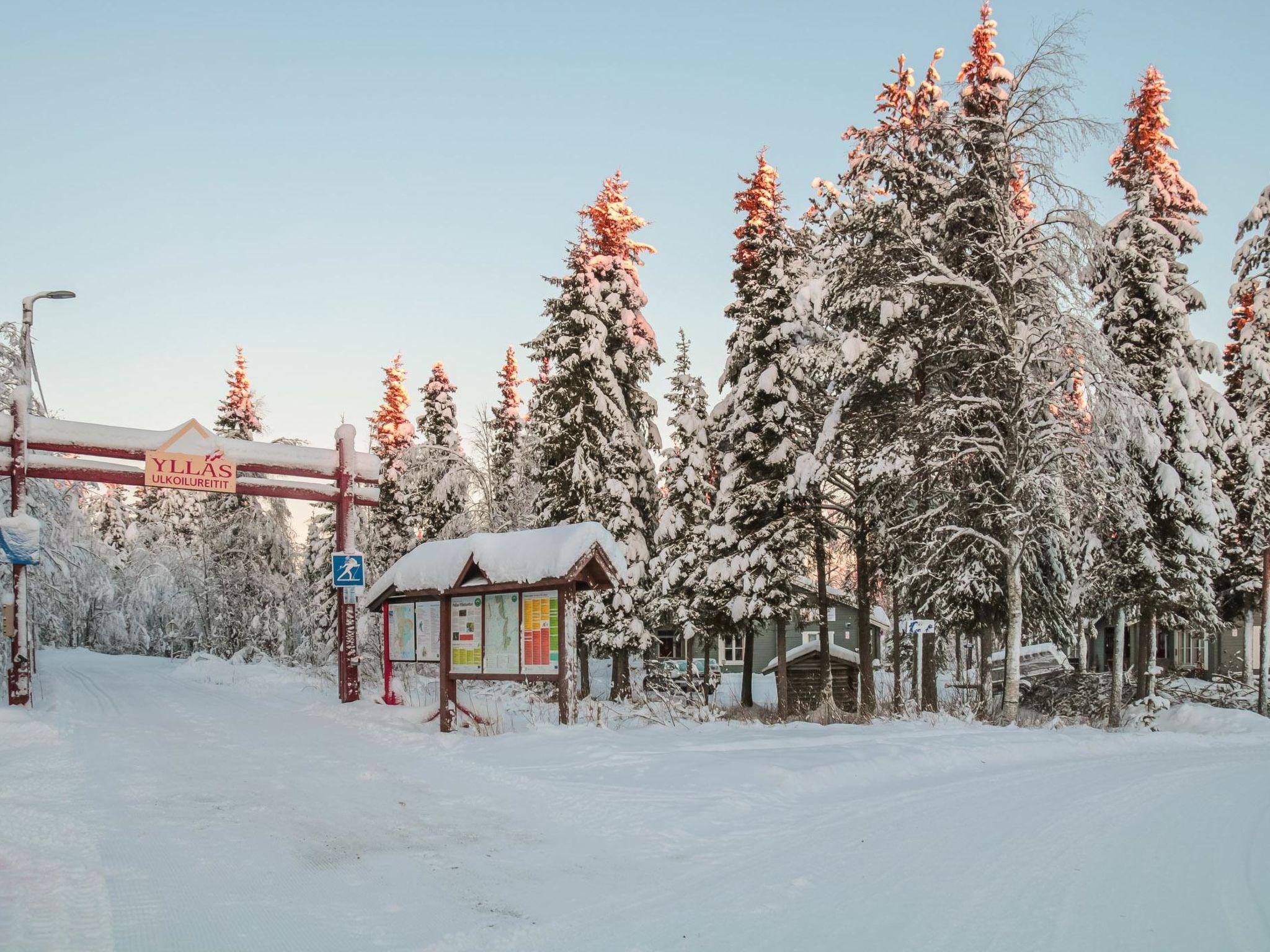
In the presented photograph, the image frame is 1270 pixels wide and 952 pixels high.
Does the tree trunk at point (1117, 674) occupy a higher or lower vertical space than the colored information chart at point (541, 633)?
lower

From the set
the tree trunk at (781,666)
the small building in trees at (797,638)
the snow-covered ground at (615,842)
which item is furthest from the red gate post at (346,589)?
the small building in trees at (797,638)

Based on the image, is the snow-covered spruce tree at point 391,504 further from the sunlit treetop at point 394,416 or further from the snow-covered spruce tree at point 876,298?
the snow-covered spruce tree at point 876,298

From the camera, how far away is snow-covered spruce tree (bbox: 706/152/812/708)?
2444 centimetres

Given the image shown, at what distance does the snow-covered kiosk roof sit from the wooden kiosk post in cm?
1

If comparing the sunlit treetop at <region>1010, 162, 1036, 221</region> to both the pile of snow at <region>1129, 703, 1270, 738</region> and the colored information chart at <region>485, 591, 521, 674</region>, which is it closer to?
the pile of snow at <region>1129, 703, 1270, 738</region>

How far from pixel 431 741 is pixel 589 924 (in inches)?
329

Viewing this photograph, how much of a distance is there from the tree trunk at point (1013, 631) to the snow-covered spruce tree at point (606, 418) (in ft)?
33.0

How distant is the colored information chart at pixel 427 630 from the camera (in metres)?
17.1

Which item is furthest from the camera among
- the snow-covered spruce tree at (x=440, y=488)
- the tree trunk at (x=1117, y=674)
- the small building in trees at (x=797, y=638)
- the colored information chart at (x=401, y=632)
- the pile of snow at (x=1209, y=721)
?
the small building in trees at (x=797, y=638)

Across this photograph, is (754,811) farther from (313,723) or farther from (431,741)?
(313,723)

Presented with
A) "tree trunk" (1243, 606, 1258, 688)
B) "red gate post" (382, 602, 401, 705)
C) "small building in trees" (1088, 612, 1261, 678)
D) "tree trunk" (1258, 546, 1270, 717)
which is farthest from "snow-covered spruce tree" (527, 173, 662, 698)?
"tree trunk" (1243, 606, 1258, 688)

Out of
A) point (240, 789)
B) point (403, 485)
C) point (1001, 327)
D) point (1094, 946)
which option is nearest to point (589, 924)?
point (1094, 946)

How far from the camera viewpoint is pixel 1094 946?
18.2 feet

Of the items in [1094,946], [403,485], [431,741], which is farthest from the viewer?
[403,485]
